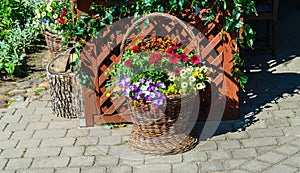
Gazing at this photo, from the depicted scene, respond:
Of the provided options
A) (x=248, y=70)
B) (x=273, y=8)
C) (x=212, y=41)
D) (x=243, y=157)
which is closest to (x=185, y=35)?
(x=212, y=41)

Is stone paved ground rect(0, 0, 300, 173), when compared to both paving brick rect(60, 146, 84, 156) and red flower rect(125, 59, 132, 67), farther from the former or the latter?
red flower rect(125, 59, 132, 67)

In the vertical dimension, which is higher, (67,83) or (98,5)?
(98,5)

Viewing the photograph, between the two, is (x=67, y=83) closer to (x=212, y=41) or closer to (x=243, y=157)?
(x=212, y=41)

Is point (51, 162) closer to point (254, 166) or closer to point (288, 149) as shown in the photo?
point (254, 166)

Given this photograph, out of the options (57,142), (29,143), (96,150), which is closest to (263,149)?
(96,150)

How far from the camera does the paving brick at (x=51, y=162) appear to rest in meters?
4.49

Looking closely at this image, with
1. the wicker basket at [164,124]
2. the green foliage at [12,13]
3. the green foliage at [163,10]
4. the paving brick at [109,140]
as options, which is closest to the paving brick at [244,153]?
the wicker basket at [164,124]

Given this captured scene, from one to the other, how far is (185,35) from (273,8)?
2.00 metres

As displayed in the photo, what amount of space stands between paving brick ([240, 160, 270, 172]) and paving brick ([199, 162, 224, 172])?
168 mm

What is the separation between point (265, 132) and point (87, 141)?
1524 millimetres

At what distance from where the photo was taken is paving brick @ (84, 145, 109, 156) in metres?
4.65

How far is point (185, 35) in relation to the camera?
490 cm

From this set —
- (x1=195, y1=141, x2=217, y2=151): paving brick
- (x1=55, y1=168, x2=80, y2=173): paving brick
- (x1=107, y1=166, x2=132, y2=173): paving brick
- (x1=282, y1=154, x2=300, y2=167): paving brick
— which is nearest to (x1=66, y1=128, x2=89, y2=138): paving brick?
(x1=55, y1=168, x2=80, y2=173): paving brick

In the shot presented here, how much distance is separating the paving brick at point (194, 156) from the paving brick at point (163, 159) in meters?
0.05
